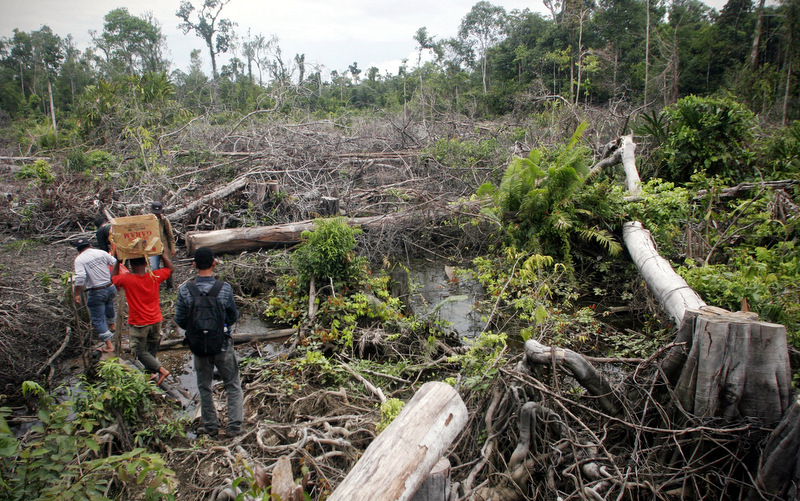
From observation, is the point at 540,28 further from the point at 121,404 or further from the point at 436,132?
the point at 121,404

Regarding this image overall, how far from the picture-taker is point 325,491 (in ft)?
9.59

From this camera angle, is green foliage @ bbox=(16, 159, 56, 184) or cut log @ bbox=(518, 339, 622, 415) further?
green foliage @ bbox=(16, 159, 56, 184)

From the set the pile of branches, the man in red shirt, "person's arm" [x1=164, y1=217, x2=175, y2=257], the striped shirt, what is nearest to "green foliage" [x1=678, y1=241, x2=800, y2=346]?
the pile of branches

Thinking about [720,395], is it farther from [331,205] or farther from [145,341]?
[331,205]

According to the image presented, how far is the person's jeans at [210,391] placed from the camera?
13.2ft

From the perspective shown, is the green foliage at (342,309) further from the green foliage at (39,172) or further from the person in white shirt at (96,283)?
the green foliage at (39,172)

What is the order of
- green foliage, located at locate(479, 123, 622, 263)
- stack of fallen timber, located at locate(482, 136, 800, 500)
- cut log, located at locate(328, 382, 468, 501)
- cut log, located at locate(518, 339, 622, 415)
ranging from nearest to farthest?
1. cut log, located at locate(328, 382, 468, 501)
2. stack of fallen timber, located at locate(482, 136, 800, 500)
3. cut log, located at locate(518, 339, 622, 415)
4. green foliage, located at locate(479, 123, 622, 263)

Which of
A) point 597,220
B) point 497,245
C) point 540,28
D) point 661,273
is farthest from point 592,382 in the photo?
point 540,28

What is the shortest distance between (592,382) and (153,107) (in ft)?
50.9

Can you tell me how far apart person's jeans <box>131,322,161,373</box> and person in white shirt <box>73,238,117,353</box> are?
2.57 ft

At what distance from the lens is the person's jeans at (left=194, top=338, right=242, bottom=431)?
4.02m

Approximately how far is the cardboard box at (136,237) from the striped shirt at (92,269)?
2.56ft

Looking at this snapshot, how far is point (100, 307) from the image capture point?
540cm

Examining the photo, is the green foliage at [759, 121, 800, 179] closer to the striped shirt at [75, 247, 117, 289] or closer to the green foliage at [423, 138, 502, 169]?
the green foliage at [423, 138, 502, 169]
